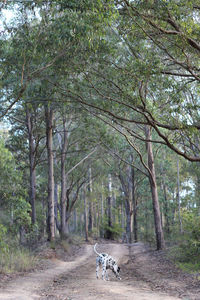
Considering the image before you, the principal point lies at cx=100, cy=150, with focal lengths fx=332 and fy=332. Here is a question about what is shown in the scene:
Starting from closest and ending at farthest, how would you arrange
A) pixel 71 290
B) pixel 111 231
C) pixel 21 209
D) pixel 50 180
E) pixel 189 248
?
pixel 71 290, pixel 189 248, pixel 21 209, pixel 50 180, pixel 111 231

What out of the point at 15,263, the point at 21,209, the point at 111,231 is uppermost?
the point at 21,209

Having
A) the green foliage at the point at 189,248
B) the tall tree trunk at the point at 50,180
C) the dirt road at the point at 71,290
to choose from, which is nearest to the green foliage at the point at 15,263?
the dirt road at the point at 71,290

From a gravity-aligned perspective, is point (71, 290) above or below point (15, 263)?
below

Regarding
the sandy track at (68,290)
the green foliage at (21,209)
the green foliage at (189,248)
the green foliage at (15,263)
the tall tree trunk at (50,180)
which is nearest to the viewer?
the sandy track at (68,290)

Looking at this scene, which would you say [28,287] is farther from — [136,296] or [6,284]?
[136,296]

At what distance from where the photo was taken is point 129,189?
31.3 meters

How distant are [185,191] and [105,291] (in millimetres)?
41983

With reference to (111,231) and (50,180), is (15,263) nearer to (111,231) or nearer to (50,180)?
(50,180)

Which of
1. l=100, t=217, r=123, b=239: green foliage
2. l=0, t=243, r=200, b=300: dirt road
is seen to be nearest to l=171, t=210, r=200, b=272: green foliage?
l=0, t=243, r=200, b=300: dirt road

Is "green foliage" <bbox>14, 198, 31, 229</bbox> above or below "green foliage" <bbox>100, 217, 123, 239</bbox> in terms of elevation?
above

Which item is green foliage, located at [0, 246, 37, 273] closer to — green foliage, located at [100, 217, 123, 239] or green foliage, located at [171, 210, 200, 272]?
green foliage, located at [171, 210, 200, 272]

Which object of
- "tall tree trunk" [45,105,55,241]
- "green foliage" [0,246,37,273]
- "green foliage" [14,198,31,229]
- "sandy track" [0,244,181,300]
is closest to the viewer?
"sandy track" [0,244,181,300]

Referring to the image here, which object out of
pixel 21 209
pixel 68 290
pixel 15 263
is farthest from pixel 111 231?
pixel 68 290

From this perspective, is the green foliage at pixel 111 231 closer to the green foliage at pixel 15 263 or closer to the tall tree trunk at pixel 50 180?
the tall tree trunk at pixel 50 180
